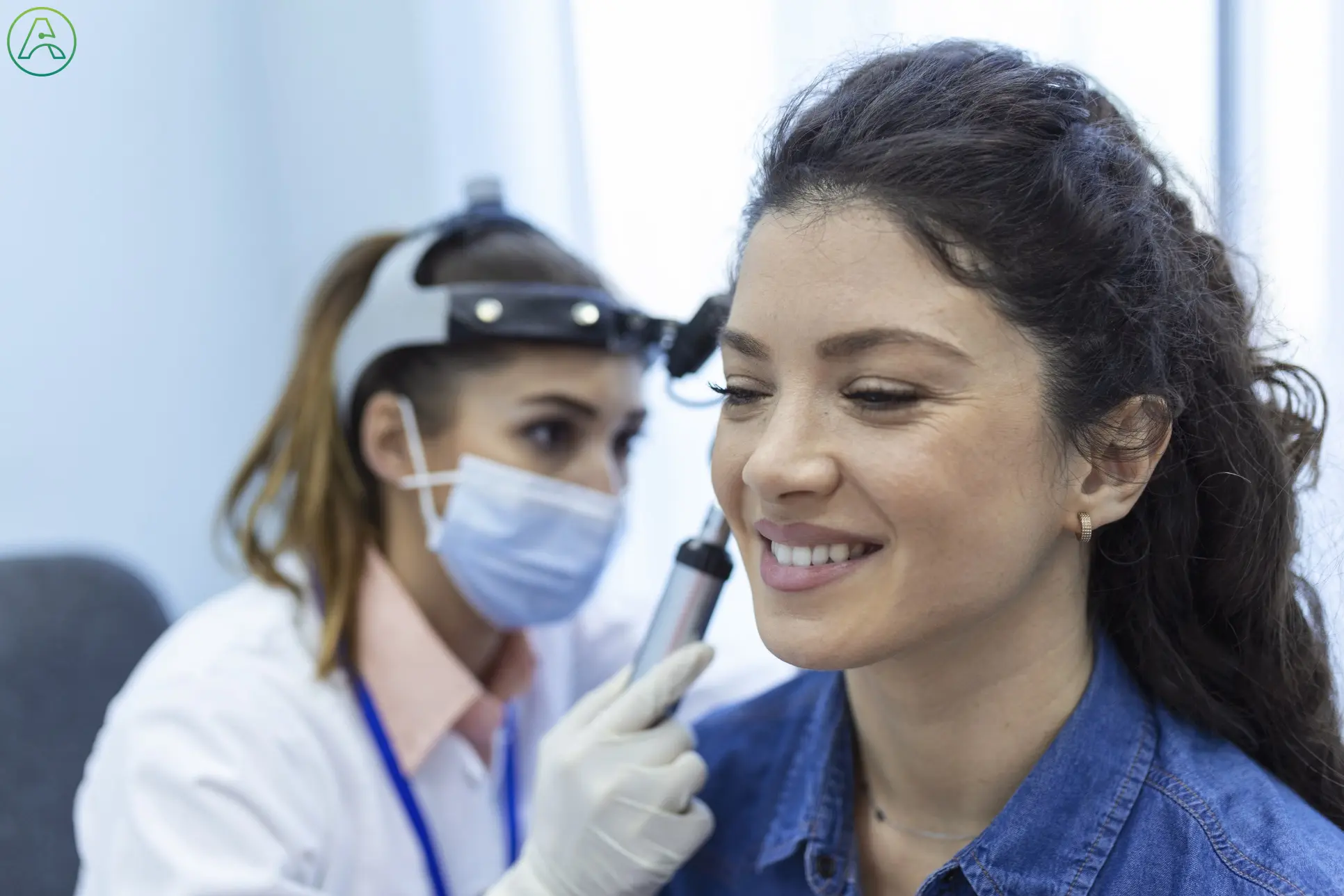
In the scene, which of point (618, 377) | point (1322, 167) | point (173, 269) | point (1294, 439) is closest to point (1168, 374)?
point (1294, 439)

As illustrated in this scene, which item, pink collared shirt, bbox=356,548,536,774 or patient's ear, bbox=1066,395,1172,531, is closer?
patient's ear, bbox=1066,395,1172,531

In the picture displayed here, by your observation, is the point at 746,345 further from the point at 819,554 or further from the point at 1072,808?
the point at 1072,808

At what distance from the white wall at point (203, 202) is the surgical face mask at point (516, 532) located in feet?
1.53

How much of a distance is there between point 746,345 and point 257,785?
72 cm

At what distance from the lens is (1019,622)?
3.09 feet

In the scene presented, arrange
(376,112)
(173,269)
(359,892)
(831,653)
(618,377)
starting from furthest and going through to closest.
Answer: (376,112), (173,269), (618,377), (359,892), (831,653)

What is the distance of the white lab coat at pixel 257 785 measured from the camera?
3.87 ft

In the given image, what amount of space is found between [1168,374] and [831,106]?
0.33 metres

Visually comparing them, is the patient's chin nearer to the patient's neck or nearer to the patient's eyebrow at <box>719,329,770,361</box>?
the patient's neck

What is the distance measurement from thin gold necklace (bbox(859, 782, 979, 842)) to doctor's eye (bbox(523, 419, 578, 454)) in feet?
1.85

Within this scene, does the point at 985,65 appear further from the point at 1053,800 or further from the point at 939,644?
the point at 1053,800

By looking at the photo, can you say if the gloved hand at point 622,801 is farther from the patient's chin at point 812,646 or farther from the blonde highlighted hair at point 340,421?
the blonde highlighted hair at point 340,421

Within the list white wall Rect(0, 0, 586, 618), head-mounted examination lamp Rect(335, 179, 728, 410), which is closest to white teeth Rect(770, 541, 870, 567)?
head-mounted examination lamp Rect(335, 179, 728, 410)

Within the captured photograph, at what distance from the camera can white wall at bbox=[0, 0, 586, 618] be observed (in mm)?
1395
